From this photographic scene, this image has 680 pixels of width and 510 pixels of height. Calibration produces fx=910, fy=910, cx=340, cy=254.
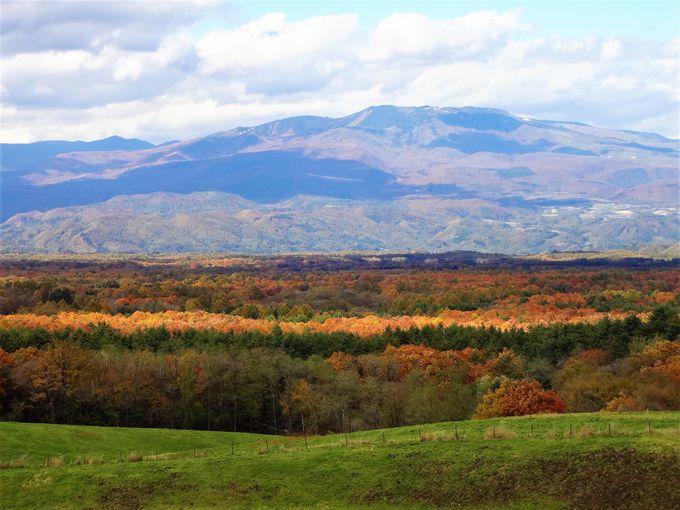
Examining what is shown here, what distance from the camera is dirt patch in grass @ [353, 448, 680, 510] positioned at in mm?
36594

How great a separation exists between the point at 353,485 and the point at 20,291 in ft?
553

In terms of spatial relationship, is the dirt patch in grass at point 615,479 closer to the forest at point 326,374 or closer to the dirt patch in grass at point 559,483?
the dirt patch in grass at point 559,483

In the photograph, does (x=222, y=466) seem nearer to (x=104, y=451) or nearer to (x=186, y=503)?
(x=186, y=503)

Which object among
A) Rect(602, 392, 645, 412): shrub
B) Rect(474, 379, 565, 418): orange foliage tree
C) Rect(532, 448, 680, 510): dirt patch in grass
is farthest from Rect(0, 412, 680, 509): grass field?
Rect(474, 379, 565, 418): orange foliage tree

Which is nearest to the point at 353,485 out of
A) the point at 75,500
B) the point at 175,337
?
the point at 75,500

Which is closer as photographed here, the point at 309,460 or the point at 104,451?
the point at 309,460

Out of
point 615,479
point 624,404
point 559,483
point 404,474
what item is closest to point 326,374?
point 624,404

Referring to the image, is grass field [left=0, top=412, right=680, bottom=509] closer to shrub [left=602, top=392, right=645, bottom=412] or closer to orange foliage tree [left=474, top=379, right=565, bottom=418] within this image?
shrub [left=602, top=392, right=645, bottom=412]

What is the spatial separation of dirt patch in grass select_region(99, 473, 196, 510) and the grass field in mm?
45

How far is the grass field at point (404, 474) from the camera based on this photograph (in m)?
37.8

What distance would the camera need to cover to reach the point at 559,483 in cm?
3831

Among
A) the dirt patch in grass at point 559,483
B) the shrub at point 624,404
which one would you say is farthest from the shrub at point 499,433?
the shrub at point 624,404

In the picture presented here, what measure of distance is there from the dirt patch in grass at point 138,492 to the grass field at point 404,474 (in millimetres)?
45

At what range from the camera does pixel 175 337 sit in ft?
366
